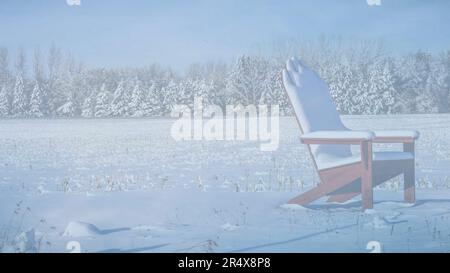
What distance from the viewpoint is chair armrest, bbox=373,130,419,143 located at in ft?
14.2

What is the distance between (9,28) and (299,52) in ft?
6.62

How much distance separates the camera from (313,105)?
4.46 metres

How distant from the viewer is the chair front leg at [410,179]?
4391 millimetres

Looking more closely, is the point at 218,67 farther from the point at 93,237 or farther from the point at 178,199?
the point at 93,237

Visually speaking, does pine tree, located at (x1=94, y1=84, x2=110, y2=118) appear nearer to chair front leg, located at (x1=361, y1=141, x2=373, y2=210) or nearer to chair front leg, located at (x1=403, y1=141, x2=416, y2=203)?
chair front leg, located at (x1=361, y1=141, x2=373, y2=210)

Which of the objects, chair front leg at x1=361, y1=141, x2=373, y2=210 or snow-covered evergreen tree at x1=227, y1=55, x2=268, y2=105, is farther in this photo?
snow-covered evergreen tree at x1=227, y1=55, x2=268, y2=105

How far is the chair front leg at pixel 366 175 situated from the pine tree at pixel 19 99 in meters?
2.35

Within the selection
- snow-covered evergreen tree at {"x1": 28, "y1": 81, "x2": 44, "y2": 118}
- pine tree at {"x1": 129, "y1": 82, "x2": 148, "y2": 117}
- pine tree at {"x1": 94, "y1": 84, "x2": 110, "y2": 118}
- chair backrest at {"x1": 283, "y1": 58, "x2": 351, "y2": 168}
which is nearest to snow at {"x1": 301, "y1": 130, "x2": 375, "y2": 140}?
chair backrest at {"x1": 283, "y1": 58, "x2": 351, "y2": 168}

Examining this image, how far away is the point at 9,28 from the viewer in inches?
177

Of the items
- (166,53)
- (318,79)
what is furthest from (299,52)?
(166,53)

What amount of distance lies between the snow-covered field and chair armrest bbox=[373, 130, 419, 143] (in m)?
0.19

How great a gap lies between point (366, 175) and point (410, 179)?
0.40 metres

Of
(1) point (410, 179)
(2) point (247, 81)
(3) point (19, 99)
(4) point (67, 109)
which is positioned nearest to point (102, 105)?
(4) point (67, 109)

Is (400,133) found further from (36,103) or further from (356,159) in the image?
(36,103)
